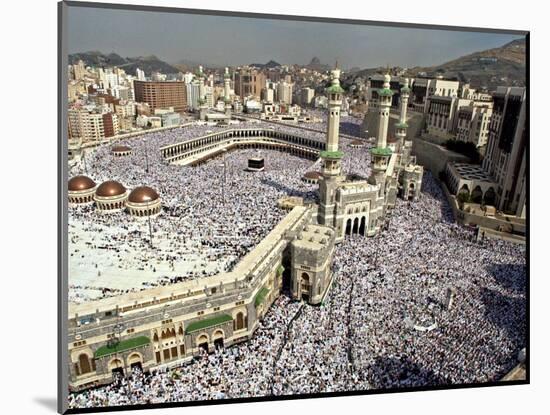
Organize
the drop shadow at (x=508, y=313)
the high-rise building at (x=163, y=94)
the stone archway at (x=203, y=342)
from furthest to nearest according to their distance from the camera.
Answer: the high-rise building at (x=163, y=94) → the drop shadow at (x=508, y=313) → the stone archway at (x=203, y=342)

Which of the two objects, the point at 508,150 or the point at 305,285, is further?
the point at 508,150

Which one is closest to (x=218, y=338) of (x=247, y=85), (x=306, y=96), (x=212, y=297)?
(x=212, y=297)

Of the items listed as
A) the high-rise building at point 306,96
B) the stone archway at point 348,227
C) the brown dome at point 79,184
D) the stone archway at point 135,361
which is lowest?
the stone archway at point 135,361

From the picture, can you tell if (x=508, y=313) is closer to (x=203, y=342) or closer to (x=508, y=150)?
(x=203, y=342)

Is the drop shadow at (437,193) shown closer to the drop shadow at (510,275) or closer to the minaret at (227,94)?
the drop shadow at (510,275)

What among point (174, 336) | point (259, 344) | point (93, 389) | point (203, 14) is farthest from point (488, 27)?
point (93, 389)

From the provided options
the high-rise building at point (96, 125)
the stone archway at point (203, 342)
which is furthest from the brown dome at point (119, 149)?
the stone archway at point (203, 342)
